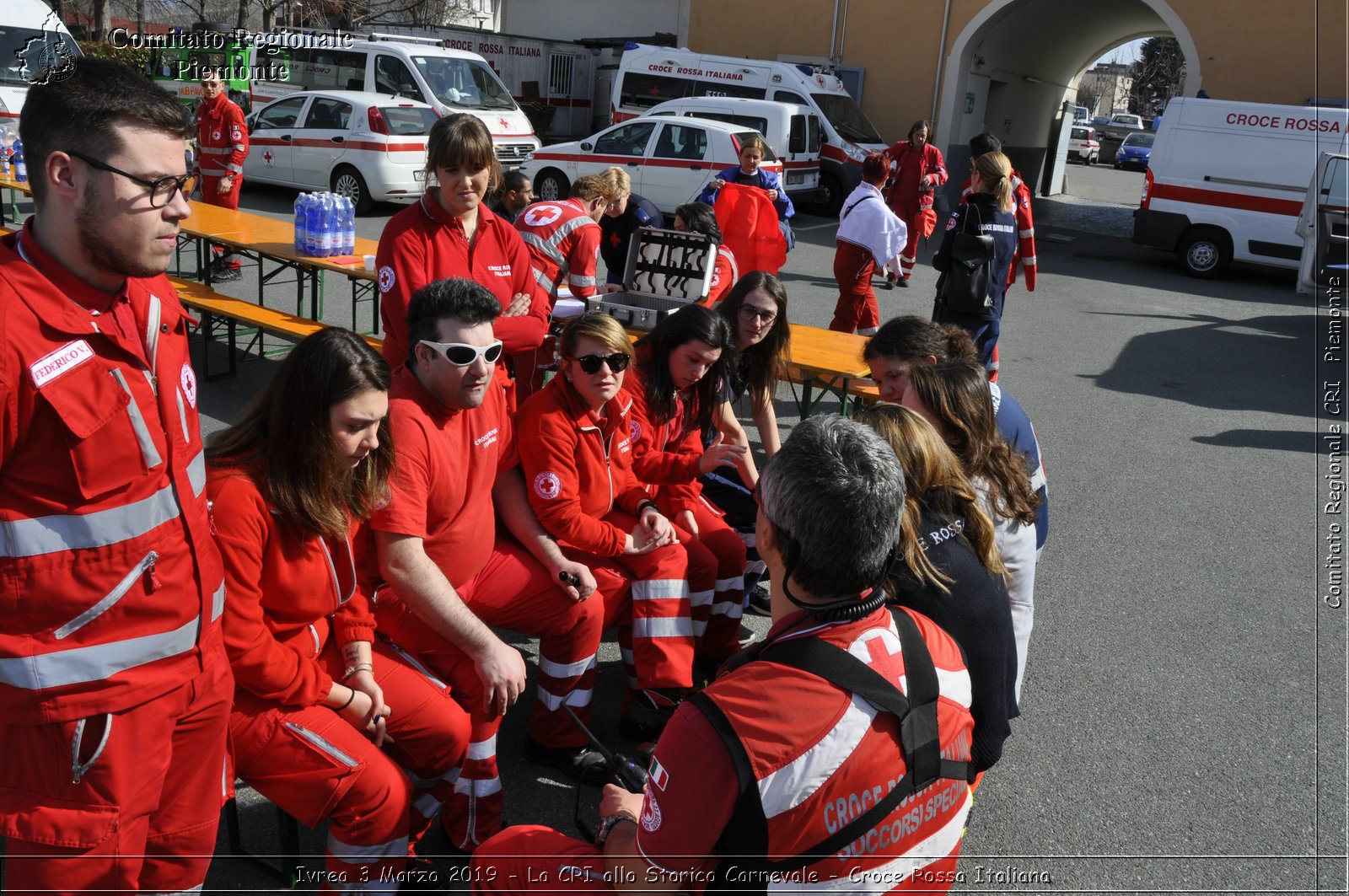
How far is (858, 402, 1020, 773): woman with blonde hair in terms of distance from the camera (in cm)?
238

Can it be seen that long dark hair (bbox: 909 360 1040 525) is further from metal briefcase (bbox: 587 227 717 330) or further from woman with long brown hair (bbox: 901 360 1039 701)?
metal briefcase (bbox: 587 227 717 330)

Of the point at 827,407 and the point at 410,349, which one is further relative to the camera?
the point at 827,407

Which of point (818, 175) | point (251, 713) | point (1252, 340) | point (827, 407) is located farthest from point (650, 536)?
point (818, 175)

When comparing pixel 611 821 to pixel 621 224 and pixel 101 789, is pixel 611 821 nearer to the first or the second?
pixel 101 789

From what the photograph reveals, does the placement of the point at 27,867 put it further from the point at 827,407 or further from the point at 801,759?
the point at 827,407

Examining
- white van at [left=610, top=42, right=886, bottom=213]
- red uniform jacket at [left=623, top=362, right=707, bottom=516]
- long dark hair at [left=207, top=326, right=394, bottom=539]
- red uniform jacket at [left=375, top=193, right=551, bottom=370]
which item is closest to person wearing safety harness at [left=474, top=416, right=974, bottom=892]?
long dark hair at [left=207, top=326, right=394, bottom=539]

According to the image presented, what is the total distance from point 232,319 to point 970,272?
16.2ft

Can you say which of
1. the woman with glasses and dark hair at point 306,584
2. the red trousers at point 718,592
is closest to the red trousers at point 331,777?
the woman with glasses and dark hair at point 306,584

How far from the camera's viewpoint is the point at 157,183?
1.78 meters

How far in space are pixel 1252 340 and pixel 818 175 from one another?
27.0 feet

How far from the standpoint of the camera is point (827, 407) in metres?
8.20

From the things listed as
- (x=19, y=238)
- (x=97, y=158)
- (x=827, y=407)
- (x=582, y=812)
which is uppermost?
(x=97, y=158)

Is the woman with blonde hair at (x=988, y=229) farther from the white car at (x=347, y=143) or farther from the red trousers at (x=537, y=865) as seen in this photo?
the white car at (x=347, y=143)

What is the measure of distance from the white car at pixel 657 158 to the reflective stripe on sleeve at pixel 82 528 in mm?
13149
